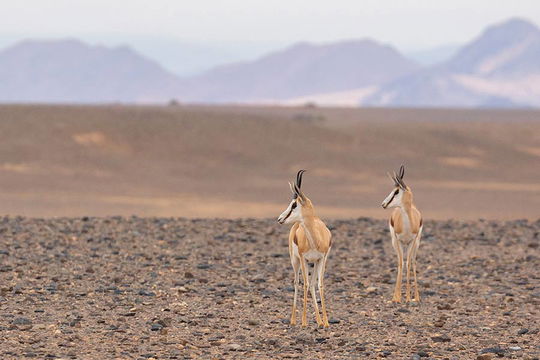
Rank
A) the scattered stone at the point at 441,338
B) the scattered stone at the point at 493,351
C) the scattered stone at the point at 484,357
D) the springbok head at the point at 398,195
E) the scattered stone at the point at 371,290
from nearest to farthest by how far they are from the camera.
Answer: the scattered stone at the point at 484,357, the scattered stone at the point at 493,351, the scattered stone at the point at 441,338, the springbok head at the point at 398,195, the scattered stone at the point at 371,290

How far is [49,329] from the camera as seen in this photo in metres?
12.6

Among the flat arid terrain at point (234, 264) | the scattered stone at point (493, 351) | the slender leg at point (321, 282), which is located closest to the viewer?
the scattered stone at point (493, 351)

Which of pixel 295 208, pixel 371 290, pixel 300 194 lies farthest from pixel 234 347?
pixel 371 290

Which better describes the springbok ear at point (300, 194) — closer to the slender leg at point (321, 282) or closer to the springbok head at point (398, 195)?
the slender leg at point (321, 282)

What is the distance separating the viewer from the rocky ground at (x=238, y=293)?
1202 cm

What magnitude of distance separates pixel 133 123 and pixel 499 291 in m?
42.2

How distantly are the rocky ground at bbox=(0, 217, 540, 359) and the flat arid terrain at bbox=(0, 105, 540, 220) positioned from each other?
10.1 meters

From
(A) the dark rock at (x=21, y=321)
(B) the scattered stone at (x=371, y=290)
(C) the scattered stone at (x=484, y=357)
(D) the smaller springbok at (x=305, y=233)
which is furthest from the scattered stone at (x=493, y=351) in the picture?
(A) the dark rock at (x=21, y=321)

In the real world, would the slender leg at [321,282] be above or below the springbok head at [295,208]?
below

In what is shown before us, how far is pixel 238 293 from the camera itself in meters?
15.5

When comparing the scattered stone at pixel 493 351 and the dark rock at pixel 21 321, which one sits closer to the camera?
the scattered stone at pixel 493 351

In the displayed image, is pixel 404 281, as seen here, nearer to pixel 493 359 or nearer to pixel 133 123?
pixel 493 359

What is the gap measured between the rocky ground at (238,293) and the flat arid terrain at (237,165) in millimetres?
10062

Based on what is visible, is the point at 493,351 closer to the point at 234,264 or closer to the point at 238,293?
the point at 238,293
